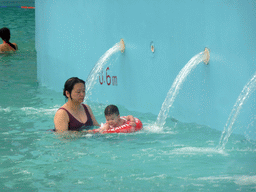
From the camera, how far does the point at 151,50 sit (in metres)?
7.24

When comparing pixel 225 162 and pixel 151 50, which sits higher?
pixel 151 50

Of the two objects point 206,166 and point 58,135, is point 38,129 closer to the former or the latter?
point 58,135

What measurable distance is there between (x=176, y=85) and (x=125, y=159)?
2079 millimetres

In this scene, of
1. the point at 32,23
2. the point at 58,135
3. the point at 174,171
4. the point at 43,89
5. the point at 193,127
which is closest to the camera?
the point at 174,171

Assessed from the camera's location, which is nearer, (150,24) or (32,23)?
(150,24)

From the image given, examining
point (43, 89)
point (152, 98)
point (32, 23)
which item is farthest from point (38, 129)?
point (32, 23)

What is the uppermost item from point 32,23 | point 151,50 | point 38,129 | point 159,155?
point 151,50

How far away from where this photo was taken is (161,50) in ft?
23.1

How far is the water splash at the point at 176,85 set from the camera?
624 cm

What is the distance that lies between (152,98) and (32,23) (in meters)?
19.7

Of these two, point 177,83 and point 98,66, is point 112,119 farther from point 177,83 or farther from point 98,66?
point 98,66

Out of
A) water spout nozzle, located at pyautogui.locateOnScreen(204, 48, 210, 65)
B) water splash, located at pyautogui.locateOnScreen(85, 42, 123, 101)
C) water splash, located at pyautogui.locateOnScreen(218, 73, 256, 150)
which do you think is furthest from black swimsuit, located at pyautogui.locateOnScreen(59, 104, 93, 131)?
water splash, located at pyautogui.locateOnScreen(85, 42, 123, 101)

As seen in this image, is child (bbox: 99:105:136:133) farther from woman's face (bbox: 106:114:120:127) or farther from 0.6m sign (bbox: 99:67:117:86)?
0.6m sign (bbox: 99:67:117:86)

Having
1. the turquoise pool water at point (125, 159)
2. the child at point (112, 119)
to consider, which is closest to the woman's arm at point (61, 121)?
the turquoise pool water at point (125, 159)
